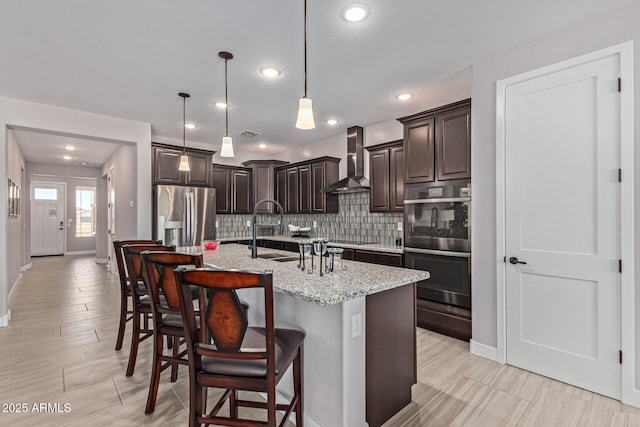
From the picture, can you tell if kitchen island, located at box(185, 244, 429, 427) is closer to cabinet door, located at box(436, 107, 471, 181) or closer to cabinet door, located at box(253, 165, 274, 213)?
cabinet door, located at box(436, 107, 471, 181)

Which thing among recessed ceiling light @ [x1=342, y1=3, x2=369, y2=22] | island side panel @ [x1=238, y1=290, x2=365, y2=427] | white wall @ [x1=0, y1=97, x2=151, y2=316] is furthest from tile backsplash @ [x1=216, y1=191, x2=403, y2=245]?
island side panel @ [x1=238, y1=290, x2=365, y2=427]

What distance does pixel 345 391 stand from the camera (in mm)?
1652

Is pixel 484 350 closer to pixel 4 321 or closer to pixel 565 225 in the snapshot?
pixel 565 225

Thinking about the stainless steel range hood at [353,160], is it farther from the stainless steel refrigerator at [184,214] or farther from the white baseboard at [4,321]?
the white baseboard at [4,321]

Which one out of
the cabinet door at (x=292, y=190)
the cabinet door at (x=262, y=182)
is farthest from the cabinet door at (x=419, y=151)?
the cabinet door at (x=262, y=182)

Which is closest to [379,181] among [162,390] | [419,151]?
[419,151]

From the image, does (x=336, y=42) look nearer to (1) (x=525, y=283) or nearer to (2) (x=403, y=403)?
(1) (x=525, y=283)

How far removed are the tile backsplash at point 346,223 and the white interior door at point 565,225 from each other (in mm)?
2035

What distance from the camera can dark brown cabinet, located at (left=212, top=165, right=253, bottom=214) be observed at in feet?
20.1

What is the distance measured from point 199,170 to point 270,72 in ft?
9.59

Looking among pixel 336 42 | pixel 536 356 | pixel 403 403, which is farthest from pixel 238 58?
pixel 536 356

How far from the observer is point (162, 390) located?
7.59ft

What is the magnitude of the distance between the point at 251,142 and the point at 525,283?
5205mm

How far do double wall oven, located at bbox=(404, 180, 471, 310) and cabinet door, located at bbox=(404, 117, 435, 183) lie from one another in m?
0.12
